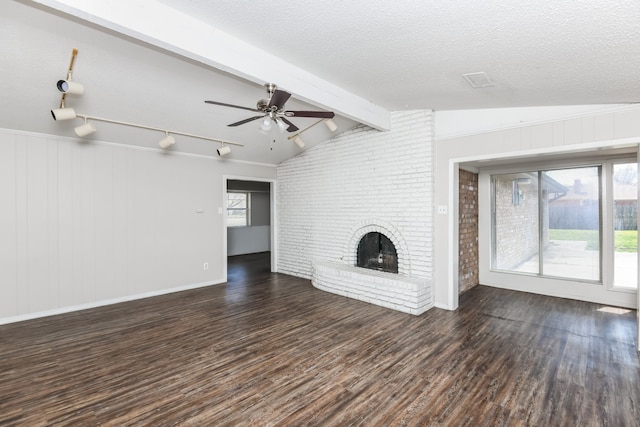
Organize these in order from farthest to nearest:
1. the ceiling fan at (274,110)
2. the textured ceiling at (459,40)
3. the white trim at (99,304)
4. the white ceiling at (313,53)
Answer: the white trim at (99,304) → the ceiling fan at (274,110) → the white ceiling at (313,53) → the textured ceiling at (459,40)

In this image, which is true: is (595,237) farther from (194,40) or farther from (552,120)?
(194,40)

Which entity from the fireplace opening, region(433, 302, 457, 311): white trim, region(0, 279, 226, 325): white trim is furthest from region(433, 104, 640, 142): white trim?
region(0, 279, 226, 325): white trim

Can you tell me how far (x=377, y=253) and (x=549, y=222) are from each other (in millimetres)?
2873

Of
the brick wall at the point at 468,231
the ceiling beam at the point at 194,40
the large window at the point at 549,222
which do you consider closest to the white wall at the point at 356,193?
the brick wall at the point at 468,231

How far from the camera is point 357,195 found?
5.42m

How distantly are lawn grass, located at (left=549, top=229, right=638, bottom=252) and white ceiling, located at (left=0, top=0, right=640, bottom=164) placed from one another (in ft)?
7.64

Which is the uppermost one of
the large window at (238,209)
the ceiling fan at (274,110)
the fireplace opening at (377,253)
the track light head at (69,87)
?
the track light head at (69,87)

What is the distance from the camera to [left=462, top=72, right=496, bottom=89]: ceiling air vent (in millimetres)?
2857

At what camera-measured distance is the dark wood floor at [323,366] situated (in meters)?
2.14

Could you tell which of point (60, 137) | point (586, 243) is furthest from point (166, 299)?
point (586, 243)

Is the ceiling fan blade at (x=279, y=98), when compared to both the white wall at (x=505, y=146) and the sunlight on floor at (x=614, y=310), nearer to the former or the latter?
the white wall at (x=505, y=146)

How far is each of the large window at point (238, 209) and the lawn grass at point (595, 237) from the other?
312 inches

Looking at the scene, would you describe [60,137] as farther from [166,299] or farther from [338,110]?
[338,110]

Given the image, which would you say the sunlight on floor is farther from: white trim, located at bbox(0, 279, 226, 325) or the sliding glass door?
white trim, located at bbox(0, 279, 226, 325)
